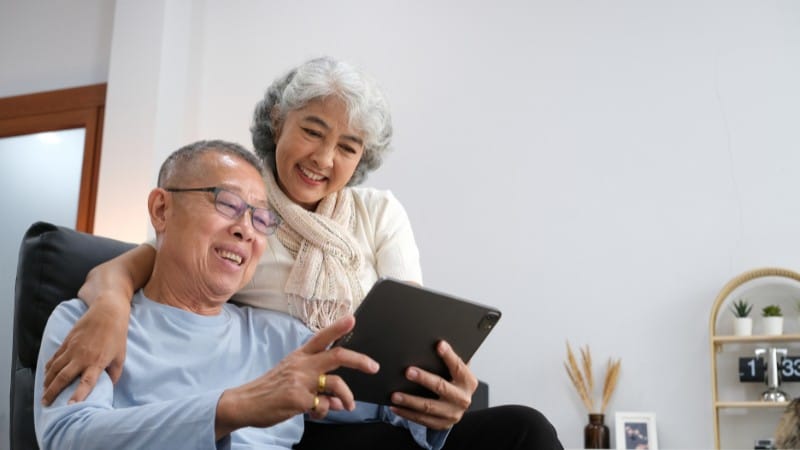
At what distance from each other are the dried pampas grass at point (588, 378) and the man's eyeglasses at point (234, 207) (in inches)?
89.8

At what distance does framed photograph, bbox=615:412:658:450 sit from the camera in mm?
3573

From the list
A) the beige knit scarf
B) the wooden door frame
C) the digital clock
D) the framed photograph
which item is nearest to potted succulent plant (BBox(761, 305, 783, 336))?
the digital clock

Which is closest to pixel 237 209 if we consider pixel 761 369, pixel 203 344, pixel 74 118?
pixel 203 344

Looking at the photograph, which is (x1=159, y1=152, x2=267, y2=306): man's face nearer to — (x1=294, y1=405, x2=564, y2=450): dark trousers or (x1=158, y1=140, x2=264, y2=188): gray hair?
(x1=158, y1=140, x2=264, y2=188): gray hair

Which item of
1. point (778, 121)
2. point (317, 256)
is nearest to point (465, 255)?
point (778, 121)

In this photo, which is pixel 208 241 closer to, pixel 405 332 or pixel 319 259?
pixel 319 259

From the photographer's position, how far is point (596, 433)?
3.60 metres

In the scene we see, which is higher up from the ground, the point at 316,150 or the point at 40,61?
the point at 40,61

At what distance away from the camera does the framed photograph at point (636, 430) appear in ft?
11.7

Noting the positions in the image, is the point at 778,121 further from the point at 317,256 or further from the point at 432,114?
the point at 317,256

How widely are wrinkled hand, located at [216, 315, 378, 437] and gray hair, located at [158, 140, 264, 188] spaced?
59 centimetres

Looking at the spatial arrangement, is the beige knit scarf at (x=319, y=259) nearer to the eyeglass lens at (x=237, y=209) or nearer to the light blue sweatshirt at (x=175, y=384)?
the light blue sweatshirt at (x=175, y=384)

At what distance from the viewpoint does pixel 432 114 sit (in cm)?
424

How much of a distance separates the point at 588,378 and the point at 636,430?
0.27m
